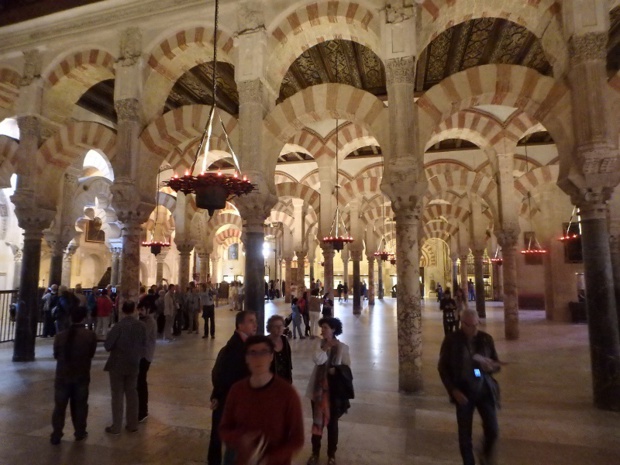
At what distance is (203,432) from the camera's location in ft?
→ 9.58

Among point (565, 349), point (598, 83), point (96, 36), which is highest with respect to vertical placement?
point (96, 36)

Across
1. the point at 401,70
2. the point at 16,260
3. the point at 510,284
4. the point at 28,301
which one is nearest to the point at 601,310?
the point at 401,70

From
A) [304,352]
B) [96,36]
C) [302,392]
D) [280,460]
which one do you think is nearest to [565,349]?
[304,352]

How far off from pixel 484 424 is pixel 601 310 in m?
2.24

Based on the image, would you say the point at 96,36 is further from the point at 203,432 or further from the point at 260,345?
the point at 260,345

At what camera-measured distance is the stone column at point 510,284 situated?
6.94 m

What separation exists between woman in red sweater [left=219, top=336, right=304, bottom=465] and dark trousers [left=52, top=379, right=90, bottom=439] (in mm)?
1935

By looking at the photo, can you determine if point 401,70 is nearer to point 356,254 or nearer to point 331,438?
point 331,438

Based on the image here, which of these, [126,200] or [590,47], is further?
[126,200]

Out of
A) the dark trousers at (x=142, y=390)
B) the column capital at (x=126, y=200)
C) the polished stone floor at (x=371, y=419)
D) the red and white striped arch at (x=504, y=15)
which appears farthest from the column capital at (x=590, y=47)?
the column capital at (x=126, y=200)

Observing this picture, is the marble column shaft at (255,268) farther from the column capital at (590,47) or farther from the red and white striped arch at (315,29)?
the column capital at (590,47)

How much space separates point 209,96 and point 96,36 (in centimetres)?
247

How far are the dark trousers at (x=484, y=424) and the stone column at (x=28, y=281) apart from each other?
5701mm

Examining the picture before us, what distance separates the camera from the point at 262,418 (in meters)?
1.31
